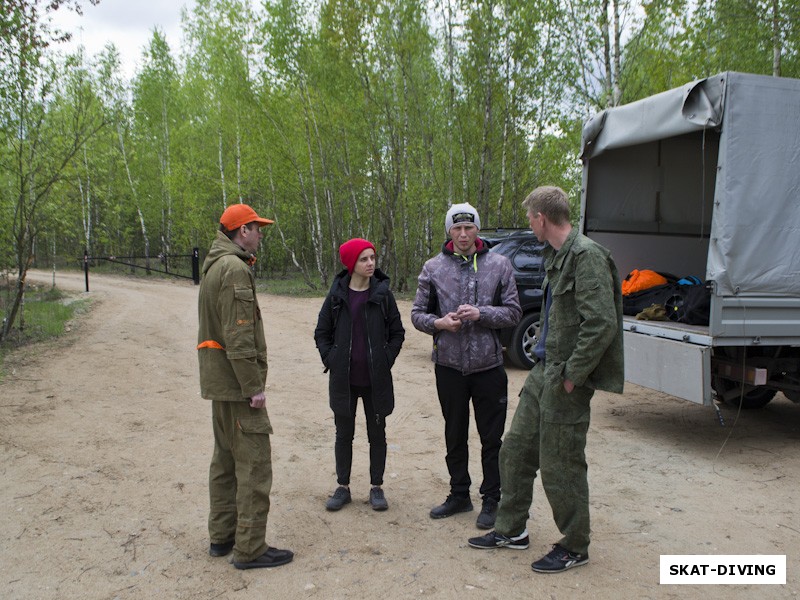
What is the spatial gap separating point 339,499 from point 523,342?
500 centimetres

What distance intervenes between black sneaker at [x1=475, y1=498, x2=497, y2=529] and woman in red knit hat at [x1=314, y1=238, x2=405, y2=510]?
0.66 meters

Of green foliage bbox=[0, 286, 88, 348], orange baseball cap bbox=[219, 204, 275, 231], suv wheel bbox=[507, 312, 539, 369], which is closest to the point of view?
orange baseball cap bbox=[219, 204, 275, 231]

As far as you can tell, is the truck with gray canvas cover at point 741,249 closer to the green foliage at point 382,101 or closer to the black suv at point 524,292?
the black suv at point 524,292

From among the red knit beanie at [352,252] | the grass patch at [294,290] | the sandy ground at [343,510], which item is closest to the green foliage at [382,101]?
the grass patch at [294,290]

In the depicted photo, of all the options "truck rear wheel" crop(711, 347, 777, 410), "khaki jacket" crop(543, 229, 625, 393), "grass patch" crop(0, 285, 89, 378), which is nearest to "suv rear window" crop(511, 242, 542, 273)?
Result: "truck rear wheel" crop(711, 347, 777, 410)

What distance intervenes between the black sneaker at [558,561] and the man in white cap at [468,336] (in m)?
0.56

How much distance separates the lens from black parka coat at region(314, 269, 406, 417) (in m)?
4.20

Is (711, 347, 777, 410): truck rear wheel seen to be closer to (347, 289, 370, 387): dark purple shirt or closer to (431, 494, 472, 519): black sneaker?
(431, 494, 472, 519): black sneaker

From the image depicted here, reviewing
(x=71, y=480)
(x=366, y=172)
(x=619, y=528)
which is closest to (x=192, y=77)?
(x=366, y=172)

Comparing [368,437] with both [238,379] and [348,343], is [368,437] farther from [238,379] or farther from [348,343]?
[238,379]

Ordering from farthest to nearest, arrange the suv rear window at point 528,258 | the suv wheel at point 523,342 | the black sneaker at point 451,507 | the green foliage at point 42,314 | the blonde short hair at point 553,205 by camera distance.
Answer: the green foliage at point 42,314
the suv rear window at point 528,258
the suv wheel at point 523,342
the black sneaker at point 451,507
the blonde short hair at point 553,205

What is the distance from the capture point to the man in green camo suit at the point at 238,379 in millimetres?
3369

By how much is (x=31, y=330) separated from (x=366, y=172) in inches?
522

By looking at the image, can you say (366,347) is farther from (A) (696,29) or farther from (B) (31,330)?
(A) (696,29)
